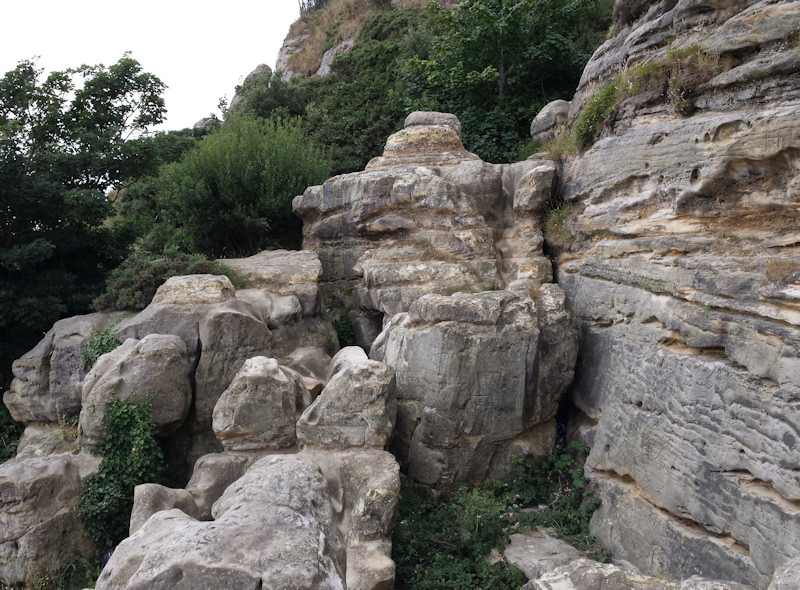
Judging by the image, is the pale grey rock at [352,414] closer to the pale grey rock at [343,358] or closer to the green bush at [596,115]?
the pale grey rock at [343,358]

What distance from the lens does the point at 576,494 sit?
6.82 m

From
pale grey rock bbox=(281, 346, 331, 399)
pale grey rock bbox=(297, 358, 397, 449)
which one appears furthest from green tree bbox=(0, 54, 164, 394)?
pale grey rock bbox=(297, 358, 397, 449)

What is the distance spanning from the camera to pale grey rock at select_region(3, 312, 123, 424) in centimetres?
852

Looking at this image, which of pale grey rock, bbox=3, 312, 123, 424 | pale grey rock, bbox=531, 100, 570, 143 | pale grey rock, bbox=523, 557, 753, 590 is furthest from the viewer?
pale grey rock, bbox=531, 100, 570, 143

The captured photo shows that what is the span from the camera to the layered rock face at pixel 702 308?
15.2ft

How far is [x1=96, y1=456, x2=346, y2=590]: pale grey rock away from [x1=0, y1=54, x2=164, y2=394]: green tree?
23.6ft

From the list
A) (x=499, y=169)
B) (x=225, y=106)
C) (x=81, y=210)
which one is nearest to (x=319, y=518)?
(x=499, y=169)

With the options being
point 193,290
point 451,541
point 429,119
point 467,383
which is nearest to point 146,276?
point 193,290

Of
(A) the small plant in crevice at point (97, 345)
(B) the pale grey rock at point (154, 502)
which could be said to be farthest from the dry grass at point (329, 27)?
(B) the pale grey rock at point (154, 502)

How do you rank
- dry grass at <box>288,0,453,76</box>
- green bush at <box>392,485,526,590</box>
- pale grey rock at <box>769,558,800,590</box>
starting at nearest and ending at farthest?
pale grey rock at <box>769,558,800,590</box>, green bush at <box>392,485,526,590</box>, dry grass at <box>288,0,453,76</box>

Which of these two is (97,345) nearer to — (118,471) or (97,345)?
(97,345)

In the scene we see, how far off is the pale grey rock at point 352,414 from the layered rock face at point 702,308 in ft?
9.11

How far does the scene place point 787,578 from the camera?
2826mm

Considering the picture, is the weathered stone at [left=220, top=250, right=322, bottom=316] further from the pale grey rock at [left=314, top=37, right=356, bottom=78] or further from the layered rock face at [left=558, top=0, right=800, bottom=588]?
the pale grey rock at [left=314, top=37, right=356, bottom=78]
